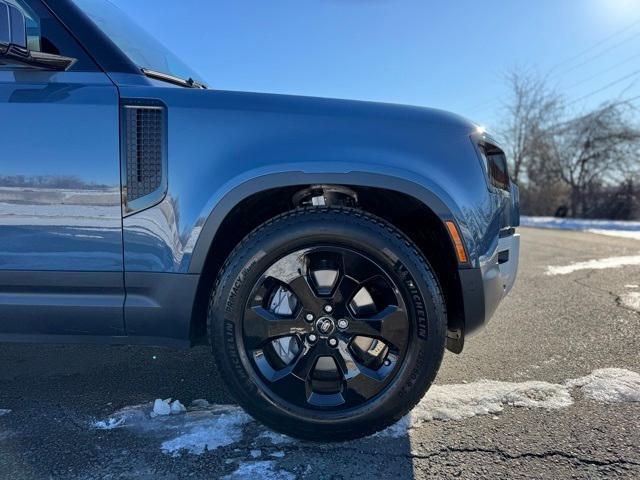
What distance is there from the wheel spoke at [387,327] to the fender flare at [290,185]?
470mm

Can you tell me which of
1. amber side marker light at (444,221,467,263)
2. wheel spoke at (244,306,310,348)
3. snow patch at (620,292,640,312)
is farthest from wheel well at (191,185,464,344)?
snow patch at (620,292,640,312)

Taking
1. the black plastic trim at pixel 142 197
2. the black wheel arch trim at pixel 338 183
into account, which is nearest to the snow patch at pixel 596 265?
the black wheel arch trim at pixel 338 183

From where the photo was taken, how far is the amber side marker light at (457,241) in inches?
77.9

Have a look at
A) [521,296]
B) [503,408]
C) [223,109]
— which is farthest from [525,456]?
[521,296]

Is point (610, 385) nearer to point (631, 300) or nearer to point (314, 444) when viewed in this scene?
point (314, 444)

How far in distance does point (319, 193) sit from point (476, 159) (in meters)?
0.75

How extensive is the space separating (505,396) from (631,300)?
2.94 m

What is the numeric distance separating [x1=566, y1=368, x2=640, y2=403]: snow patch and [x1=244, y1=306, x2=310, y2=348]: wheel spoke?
1.72 m

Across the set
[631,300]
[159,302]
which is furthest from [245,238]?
[631,300]

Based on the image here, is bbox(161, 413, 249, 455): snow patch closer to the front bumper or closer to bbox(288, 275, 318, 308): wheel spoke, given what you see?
bbox(288, 275, 318, 308): wheel spoke

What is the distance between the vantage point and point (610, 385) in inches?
102

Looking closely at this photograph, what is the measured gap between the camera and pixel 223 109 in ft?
6.39

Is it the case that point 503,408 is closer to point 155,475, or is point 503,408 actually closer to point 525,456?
point 525,456

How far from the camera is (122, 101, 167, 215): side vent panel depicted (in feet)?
6.23
